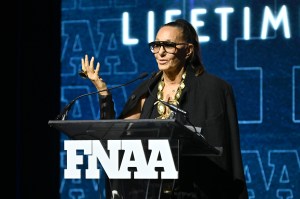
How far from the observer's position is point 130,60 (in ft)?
14.4

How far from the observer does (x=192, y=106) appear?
106 inches

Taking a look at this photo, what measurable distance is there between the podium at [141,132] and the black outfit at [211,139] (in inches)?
7.2

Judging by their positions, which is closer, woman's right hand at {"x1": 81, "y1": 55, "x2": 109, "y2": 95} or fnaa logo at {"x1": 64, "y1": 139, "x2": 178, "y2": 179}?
fnaa logo at {"x1": 64, "y1": 139, "x2": 178, "y2": 179}

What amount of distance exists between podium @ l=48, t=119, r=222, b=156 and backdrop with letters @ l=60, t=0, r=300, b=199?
1.79 m

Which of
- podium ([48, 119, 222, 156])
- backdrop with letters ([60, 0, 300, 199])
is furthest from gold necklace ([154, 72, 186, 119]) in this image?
backdrop with letters ([60, 0, 300, 199])

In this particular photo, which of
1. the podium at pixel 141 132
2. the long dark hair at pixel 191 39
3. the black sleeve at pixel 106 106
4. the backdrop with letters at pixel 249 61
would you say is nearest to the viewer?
the podium at pixel 141 132

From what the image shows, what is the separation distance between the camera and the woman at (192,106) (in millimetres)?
2586

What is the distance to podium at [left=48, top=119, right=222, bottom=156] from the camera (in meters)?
2.20

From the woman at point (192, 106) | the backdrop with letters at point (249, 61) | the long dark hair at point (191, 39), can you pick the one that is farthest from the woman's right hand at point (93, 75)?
the backdrop with letters at point (249, 61)

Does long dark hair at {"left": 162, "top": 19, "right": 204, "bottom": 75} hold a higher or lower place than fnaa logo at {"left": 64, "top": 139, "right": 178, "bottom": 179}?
higher

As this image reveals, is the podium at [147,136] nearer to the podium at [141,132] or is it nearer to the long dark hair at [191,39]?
the podium at [141,132]

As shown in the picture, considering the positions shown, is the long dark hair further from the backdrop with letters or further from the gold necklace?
the backdrop with letters
